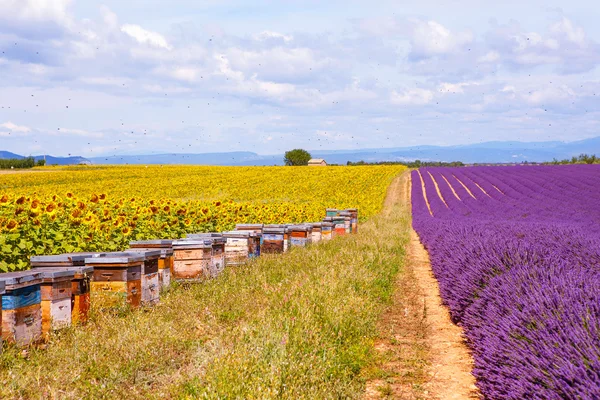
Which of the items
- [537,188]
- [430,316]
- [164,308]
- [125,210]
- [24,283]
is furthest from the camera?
[537,188]

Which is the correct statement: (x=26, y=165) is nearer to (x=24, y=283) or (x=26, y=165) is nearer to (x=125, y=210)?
(x=125, y=210)

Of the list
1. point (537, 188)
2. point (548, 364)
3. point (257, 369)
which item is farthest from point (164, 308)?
point (537, 188)

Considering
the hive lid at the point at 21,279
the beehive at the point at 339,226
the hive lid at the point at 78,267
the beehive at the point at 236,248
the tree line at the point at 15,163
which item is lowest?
the beehive at the point at 339,226

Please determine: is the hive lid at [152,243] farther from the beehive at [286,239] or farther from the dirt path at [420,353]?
the beehive at [286,239]

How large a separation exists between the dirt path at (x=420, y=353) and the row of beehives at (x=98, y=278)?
123 inches

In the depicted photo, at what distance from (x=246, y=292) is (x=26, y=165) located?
93725mm

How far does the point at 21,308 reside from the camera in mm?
5441

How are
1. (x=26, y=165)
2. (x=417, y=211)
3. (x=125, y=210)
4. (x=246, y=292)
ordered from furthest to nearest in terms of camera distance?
(x=26, y=165) → (x=417, y=211) → (x=125, y=210) → (x=246, y=292)

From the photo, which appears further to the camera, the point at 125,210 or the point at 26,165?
the point at 26,165

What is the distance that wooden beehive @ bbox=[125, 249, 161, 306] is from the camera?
7.56 m

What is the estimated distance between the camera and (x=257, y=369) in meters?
4.95

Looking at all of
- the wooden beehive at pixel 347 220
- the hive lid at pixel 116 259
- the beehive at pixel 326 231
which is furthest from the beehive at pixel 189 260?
the wooden beehive at pixel 347 220

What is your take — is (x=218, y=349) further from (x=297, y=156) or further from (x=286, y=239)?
(x=297, y=156)

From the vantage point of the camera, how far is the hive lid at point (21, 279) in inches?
204
